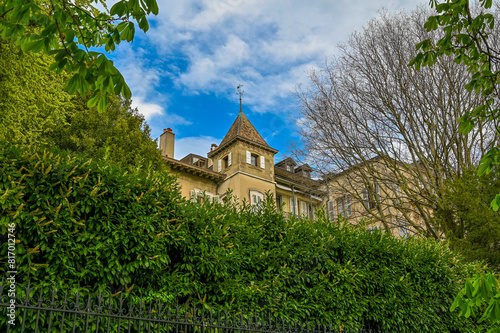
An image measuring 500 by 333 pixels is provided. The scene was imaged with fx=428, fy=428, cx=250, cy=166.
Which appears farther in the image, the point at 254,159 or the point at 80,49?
the point at 254,159

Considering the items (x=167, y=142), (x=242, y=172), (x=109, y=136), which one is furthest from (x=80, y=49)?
(x=167, y=142)

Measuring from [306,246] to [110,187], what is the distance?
11.7 feet

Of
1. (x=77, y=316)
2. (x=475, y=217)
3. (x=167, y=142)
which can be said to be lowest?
(x=77, y=316)

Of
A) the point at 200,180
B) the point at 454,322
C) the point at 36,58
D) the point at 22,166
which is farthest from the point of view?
the point at 200,180

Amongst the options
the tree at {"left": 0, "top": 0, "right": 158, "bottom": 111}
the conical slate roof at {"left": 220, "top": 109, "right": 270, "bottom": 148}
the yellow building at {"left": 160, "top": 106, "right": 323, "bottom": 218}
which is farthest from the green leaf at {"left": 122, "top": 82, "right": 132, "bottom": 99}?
the conical slate roof at {"left": 220, "top": 109, "right": 270, "bottom": 148}

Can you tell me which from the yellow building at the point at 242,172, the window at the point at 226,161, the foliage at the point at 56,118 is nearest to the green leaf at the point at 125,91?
the foliage at the point at 56,118

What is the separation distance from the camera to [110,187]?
5836 millimetres

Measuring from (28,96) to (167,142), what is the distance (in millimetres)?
17207

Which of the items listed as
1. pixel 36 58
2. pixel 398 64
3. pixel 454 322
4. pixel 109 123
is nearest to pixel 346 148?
pixel 398 64

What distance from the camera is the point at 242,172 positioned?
2633 centimetres

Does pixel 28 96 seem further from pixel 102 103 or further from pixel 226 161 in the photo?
pixel 226 161

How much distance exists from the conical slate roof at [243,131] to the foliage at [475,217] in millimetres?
16377

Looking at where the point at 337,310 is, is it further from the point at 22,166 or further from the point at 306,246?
the point at 22,166

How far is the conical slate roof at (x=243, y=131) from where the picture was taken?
28.0m
